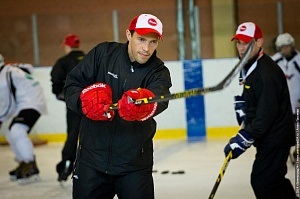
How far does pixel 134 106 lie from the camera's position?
Result: 3381 mm

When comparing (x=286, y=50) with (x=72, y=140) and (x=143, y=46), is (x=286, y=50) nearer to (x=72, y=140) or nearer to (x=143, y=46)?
(x=72, y=140)

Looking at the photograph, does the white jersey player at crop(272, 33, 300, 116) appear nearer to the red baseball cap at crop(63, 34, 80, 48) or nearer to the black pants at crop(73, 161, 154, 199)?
the red baseball cap at crop(63, 34, 80, 48)

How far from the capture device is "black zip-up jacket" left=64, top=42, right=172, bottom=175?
3711 millimetres

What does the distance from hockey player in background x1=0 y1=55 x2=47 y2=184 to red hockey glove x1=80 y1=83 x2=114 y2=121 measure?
3.87 metres

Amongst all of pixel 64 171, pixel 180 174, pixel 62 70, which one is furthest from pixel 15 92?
pixel 180 174

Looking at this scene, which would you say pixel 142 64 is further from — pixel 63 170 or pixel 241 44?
pixel 63 170

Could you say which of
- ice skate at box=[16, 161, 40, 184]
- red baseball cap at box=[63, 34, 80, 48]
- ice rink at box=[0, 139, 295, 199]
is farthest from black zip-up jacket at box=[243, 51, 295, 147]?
ice skate at box=[16, 161, 40, 184]

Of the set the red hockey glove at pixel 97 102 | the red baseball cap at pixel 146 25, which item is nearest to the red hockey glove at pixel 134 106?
the red hockey glove at pixel 97 102

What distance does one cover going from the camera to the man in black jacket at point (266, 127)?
4508 millimetres

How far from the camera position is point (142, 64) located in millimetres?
3703

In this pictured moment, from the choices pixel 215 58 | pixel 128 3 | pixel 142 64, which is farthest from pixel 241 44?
pixel 128 3

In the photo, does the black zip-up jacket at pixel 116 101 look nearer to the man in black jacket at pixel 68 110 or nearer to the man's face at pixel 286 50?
the man in black jacket at pixel 68 110

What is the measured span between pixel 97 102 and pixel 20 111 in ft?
13.4

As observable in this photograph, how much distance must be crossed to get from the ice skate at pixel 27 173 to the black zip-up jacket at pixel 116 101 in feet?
11.7
